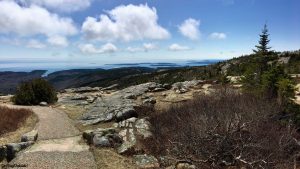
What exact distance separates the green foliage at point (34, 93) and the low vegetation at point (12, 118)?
5906mm

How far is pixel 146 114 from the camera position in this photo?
67.2 feet

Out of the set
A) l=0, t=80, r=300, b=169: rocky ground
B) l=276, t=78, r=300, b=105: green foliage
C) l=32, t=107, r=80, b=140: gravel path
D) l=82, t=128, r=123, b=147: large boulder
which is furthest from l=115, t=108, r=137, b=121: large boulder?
l=276, t=78, r=300, b=105: green foliage

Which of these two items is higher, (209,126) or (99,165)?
(209,126)

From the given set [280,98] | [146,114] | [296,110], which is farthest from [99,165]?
[280,98]

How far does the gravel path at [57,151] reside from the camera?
10.4 metres

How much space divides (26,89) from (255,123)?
19.7 metres

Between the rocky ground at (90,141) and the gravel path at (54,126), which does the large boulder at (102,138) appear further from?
the gravel path at (54,126)

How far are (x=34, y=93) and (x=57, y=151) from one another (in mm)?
15544

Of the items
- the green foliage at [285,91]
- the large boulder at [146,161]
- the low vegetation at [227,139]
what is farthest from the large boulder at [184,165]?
the green foliage at [285,91]

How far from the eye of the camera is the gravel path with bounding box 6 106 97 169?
34.2 ft

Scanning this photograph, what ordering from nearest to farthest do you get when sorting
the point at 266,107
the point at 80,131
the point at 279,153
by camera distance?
the point at 279,153
the point at 80,131
the point at 266,107

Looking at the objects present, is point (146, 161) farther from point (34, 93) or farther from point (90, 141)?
point (34, 93)

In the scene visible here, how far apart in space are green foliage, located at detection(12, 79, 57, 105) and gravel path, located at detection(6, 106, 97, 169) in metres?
9.16

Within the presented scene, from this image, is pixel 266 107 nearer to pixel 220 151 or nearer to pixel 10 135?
pixel 220 151
